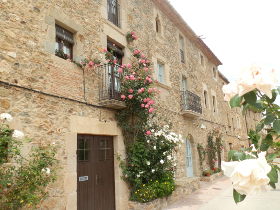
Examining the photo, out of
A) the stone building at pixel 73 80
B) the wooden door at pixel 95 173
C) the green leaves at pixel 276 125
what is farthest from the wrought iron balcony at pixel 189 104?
the green leaves at pixel 276 125

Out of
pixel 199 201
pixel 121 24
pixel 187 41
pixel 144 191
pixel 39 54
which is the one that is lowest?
pixel 199 201

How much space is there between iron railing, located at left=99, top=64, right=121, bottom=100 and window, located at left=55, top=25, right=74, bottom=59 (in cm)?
100

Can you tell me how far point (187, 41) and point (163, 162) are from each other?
859 centimetres

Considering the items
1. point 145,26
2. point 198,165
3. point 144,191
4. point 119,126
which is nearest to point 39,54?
point 119,126

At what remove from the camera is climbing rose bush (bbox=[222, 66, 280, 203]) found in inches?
46.3

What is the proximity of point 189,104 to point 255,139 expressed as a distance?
1046cm

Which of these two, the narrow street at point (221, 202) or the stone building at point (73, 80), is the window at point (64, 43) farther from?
the narrow street at point (221, 202)

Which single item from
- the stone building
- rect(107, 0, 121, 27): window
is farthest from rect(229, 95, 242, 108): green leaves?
rect(107, 0, 121, 27): window

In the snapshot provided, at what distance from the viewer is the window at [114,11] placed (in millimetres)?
8523

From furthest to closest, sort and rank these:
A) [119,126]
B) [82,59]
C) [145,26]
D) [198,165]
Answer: [198,165] → [145,26] → [119,126] → [82,59]

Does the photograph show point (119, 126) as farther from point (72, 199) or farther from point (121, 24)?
point (121, 24)

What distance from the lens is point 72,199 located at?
577cm

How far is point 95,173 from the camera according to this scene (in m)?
6.80

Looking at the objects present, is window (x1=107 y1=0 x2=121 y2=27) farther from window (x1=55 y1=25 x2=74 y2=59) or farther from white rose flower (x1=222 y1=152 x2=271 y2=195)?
white rose flower (x1=222 y1=152 x2=271 y2=195)
